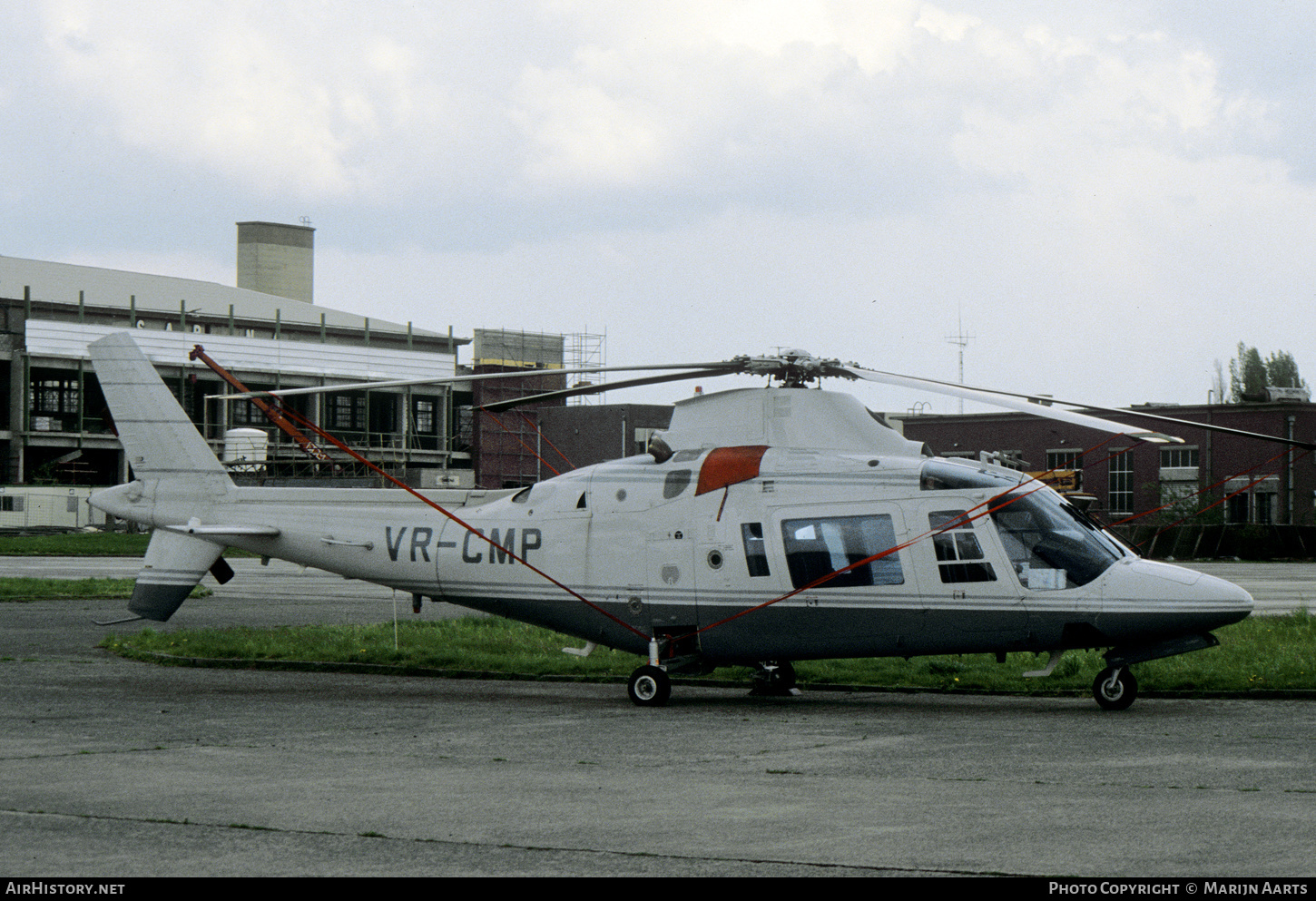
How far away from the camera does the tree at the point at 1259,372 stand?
10941 centimetres

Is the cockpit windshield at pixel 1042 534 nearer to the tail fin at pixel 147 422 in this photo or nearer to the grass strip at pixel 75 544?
the tail fin at pixel 147 422

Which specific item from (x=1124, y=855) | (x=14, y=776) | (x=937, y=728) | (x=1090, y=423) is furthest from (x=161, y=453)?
(x=1124, y=855)

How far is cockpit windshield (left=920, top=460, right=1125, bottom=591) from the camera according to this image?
14.6 m

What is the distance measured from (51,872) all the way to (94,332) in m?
82.3

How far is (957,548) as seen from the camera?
14.9 metres

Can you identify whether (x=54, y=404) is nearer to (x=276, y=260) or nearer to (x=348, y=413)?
(x=348, y=413)

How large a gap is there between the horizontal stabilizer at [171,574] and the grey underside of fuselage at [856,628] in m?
4.21

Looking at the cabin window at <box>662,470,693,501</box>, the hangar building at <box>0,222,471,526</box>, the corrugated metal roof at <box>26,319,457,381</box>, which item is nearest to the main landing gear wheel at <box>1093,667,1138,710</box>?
the cabin window at <box>662,470,693,501</box>

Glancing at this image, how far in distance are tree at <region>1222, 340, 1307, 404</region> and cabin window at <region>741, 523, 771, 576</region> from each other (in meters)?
102

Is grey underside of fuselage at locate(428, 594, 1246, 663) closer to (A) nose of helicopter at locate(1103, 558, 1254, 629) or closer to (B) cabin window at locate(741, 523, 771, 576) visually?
(A) nose of helicopter at locate(1103, 558, 1254, 629)

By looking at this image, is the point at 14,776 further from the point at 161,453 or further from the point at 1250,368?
the point at 1250,368

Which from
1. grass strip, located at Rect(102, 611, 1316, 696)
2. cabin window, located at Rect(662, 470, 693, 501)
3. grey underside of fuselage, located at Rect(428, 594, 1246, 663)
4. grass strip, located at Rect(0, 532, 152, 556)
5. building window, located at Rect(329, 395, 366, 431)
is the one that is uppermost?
building window, located at Rect(329, 395, 366, 431)

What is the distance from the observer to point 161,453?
18484 mm

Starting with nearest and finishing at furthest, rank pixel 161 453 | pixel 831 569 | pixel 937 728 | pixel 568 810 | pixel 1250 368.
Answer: pixel 568 810 < pixel 937 728 < pixel 831 569 < pixel 161 453 < pixel 1250 368
